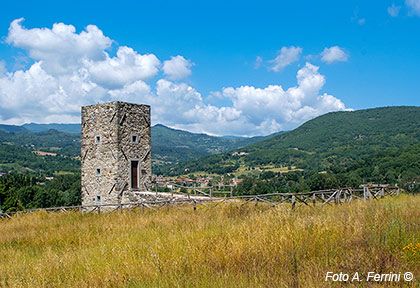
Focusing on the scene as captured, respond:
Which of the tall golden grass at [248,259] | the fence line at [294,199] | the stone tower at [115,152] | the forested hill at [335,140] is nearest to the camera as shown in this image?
the tall golden grass at [248,259]

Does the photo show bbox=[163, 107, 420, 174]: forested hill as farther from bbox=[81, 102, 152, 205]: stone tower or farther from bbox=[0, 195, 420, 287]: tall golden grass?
bbox=[0, 195, 420, 287]: tall golden grass

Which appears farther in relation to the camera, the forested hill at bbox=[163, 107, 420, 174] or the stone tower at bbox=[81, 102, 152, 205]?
the forested hill at bbox=[163, 107, 420, 174]

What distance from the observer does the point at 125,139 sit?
1922 cm

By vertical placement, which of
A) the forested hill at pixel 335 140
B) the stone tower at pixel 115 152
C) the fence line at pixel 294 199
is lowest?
the fence line at pixel 294 199

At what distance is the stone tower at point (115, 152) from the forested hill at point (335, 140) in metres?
107

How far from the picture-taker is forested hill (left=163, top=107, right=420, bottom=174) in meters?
129

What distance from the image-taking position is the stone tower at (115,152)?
1889 cm

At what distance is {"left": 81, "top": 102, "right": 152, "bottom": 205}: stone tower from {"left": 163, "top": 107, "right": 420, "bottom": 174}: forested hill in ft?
350

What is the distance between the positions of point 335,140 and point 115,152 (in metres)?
156

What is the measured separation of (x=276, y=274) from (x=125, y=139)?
55.0 ft

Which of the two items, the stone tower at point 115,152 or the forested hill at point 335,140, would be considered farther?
the forested hill at point 335,140

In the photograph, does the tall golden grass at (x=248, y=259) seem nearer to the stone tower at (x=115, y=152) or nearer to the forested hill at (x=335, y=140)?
the stone tower at (x=115, y=152)

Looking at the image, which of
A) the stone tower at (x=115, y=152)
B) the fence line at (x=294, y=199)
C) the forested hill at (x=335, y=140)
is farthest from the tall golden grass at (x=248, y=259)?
the forested hill at (x=335, y=140)

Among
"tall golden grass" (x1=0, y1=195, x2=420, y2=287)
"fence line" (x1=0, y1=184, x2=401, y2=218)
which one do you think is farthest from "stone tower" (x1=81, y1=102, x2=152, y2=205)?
"tall golden grass" (x1=0, y1=195, x2=420, y2=287)
